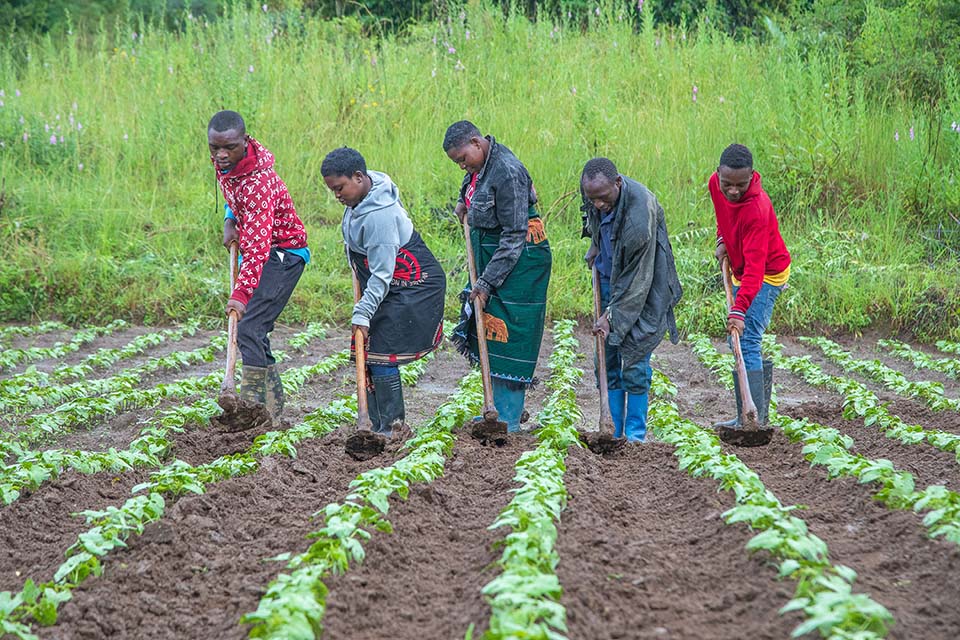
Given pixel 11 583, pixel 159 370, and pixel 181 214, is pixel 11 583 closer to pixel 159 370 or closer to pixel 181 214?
pixel 159 370

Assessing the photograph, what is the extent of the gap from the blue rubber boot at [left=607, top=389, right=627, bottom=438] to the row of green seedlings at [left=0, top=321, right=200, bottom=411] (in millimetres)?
4132

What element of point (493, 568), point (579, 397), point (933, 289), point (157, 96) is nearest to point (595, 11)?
point (157, 96)

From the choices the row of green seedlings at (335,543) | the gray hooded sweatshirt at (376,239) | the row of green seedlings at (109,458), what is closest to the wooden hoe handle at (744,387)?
the row of green seedlings at (335,543)

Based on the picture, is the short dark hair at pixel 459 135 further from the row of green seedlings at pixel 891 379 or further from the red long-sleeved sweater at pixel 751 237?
the row of green seedlings at pixel 891 379

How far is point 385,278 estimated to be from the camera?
5.79 m

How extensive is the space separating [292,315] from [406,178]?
10.8 ft

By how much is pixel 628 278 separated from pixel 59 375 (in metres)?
5.19

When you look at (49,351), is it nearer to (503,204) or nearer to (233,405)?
(233,405)

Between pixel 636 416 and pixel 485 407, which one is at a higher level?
pixel 485 407

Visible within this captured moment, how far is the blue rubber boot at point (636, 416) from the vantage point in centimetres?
628

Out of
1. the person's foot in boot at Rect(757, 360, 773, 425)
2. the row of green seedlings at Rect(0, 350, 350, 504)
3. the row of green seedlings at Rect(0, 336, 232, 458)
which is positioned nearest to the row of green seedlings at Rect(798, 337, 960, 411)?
the person's foot in boot at Rect(757, 360, 773, 425)

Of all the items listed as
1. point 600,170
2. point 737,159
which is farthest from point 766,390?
point 600,170

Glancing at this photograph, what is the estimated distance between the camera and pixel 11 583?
13.8 feet

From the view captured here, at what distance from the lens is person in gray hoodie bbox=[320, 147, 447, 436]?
5.77m
